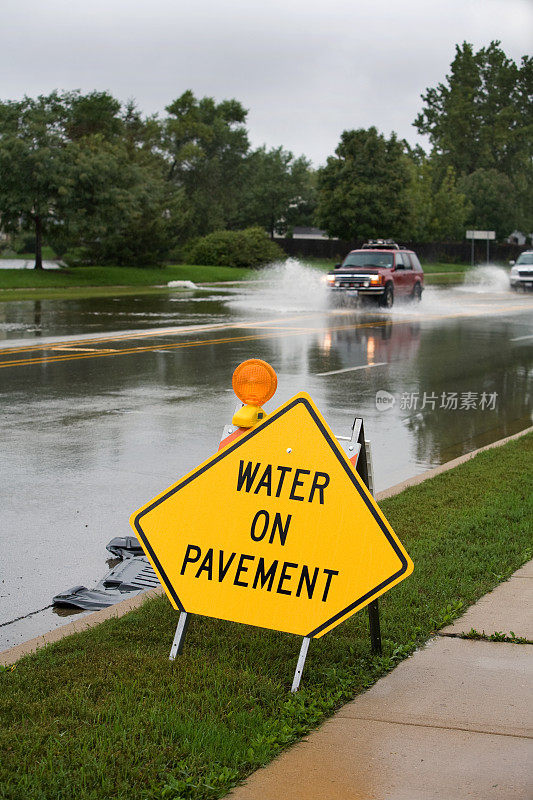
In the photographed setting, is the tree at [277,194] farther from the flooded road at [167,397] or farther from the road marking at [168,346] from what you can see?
the road marking at [168,346]

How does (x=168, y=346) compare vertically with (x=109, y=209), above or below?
below

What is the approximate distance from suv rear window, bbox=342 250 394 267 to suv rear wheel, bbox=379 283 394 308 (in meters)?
0.79

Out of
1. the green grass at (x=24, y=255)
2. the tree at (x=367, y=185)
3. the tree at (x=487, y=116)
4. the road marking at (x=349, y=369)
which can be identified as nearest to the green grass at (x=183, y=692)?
the road marking at (x=349, y=369)

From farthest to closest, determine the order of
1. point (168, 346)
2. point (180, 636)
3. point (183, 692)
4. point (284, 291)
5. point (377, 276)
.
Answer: point (284, 291), point (377, 276), point (168, 346), point (180, 636), point (183, 692)

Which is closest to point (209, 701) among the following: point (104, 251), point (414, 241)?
point (104, 251)

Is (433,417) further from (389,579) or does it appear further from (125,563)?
(389,579)

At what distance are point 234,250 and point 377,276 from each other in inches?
1110

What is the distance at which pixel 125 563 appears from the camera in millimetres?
6301

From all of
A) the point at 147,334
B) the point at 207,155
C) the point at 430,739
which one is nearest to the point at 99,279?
the point at 147,334

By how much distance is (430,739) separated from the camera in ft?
12.1

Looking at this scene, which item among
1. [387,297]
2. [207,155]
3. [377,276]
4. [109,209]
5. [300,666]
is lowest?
[300,666]

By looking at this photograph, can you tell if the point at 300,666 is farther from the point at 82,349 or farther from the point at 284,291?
the point at 284,291

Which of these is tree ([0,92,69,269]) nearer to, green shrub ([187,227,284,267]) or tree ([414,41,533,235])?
green shrub ([187,227,284,267])

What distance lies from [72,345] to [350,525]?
1503 centimetres
